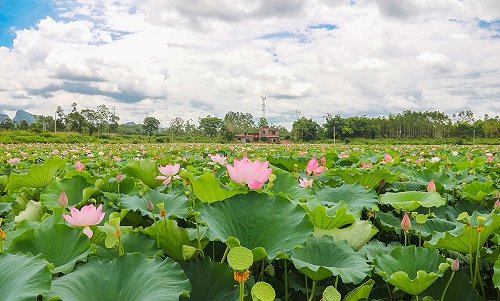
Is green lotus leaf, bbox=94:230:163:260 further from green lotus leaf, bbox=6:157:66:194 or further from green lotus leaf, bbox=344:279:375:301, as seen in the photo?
green lotus leaf, bbox=6:157:66:194

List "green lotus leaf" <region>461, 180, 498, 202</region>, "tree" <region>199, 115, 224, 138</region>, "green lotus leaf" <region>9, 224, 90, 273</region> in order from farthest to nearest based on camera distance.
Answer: "tree" <region>199, 115, 224, 138</region>, "green lotus leaf" <region>461, 180, 498, 202</region>, "green lotus leaf" <region>9, 224, 90, 273</region>

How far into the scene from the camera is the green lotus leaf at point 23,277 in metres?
0.72

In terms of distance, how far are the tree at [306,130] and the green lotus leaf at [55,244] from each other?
6974 cm

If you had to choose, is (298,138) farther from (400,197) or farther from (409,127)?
(400,197)

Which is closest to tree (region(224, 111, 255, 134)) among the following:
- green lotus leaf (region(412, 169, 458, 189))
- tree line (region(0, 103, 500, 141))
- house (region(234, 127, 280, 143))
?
tree line (region(0, 103, 500, 141))

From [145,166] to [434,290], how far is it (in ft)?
4.98

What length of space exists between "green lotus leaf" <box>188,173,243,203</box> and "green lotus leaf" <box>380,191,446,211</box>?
66 cm

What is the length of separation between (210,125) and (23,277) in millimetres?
84057

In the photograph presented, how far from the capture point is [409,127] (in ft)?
263

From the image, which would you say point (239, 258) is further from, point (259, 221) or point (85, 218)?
point (85, 218)

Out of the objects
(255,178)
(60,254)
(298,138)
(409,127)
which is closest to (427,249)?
(255,178)

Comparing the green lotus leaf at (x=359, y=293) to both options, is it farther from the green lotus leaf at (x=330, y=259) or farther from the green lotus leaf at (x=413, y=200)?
the green lotus leaf at (x=413, y=200)

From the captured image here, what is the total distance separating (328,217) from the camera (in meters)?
1.28

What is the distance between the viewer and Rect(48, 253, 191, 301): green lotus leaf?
791mm
